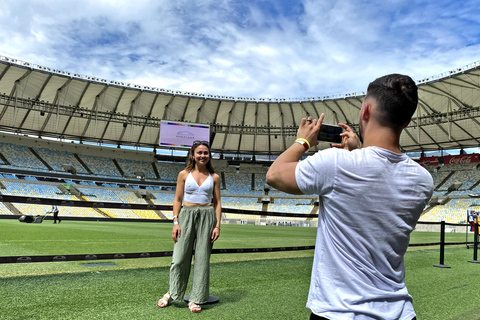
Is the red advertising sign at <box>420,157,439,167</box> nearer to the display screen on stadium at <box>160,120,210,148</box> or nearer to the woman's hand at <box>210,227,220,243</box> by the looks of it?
the display screen on stadium at <box>160,120,210,148</box>

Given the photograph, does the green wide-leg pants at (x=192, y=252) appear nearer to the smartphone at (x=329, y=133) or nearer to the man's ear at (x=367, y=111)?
the smartphone at (x=329, y=133)

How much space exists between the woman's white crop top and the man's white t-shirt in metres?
2.71

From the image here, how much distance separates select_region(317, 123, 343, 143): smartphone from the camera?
165cm

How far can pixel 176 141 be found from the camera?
121 feet

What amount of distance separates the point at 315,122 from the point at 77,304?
11.5 feet

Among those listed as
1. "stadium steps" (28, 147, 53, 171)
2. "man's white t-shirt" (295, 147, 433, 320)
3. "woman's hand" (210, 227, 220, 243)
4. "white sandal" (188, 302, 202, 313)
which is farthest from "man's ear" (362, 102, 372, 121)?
"stadium steps" (28, 147, 53, 171)

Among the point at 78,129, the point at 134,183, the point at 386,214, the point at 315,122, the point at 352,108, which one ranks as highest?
the point at 352,108

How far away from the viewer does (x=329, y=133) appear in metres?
1.70

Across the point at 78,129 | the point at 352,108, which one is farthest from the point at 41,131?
the point at 352,108

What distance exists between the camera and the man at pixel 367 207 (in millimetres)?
1322

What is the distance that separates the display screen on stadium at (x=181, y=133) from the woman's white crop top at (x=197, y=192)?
107 ft

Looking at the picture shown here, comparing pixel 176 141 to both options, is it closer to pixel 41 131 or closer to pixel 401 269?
pixel 41 131

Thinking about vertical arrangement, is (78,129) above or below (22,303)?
above

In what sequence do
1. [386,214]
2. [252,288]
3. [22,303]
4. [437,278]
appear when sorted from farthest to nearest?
1. [437,278]
2. [252,288]
3. [22,303]
4. [386,214]
